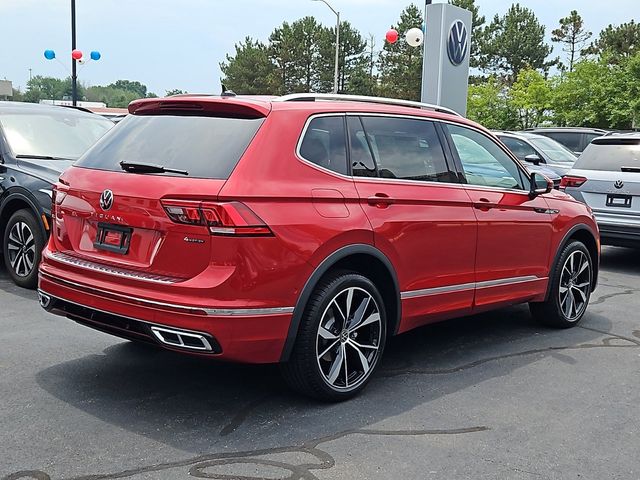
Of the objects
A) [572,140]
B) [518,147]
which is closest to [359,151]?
[518,147]

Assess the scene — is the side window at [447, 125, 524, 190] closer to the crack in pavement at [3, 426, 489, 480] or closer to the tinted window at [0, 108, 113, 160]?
the crack in pavement at [3, 426, 489, 480]

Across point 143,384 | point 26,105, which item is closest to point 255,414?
point 143,384

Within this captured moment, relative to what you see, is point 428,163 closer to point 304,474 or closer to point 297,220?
point 297,220

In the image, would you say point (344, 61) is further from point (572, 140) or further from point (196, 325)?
point (196, 325)

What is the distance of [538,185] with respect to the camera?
6023 millimetres

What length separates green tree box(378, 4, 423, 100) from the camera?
55969 millimetres

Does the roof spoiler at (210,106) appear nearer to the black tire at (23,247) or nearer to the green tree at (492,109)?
the black tire at (23,247)

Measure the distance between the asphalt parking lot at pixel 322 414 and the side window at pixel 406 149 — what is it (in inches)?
52.3

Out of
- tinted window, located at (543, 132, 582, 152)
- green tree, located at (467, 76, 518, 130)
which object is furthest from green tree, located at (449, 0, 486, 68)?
tinted window, located at (543, 132, 582, 152)

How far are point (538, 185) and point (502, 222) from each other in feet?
2.13

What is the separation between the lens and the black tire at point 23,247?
710 centimetres

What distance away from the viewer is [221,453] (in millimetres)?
3725

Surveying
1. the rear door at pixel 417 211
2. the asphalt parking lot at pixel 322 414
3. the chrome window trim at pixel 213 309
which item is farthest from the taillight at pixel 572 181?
the chrome window trim at pixel 213 309

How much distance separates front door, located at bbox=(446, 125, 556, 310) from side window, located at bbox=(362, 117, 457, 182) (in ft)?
0.67
